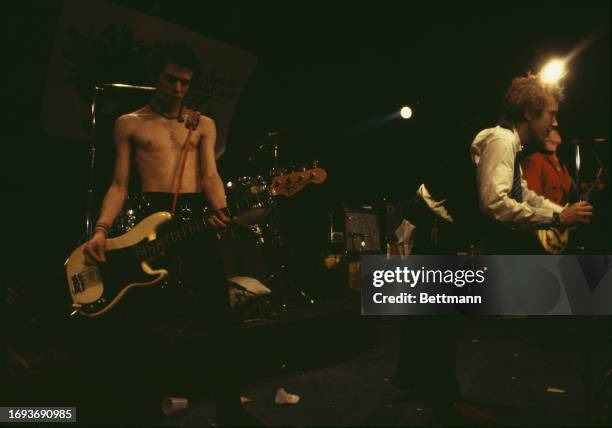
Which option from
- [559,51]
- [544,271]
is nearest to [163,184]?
[544,271]

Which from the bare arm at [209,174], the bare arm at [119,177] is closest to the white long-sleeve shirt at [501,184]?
the bare arm at [209,174]

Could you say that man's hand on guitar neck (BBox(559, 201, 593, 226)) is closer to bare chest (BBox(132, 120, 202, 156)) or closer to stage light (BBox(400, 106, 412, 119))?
bare chest (BBox(132, 120, 202, 156))

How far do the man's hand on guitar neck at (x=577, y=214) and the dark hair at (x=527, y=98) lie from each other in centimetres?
60

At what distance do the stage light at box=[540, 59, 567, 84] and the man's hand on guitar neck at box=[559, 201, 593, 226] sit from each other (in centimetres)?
471

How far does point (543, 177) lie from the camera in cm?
399

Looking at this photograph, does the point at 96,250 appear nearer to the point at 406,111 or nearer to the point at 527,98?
the point at 527,98

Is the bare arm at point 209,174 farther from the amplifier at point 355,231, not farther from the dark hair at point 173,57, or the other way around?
the amplifier at point 355,231

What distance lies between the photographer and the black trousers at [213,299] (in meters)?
2.21

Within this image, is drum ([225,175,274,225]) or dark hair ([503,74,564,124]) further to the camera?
dark hair ([503,74,564,124])

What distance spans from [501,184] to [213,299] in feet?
5.01

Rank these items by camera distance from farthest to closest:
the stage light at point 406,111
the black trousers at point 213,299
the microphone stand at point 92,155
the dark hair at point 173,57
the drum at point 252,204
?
1. the stage light at point 406,111
2. the microphone stand at point 92,155
3. the dark hair at point 173,57
4. the drum at point 252,204
5. the black trousers at point 213,299

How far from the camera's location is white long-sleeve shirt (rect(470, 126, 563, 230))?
2.25 meters

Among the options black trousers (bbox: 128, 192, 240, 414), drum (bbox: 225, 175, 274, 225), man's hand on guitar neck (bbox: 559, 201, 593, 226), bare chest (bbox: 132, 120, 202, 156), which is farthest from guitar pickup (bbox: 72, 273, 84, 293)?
man's hand on guitar neck (bbox: 559, 201, 593, 226)

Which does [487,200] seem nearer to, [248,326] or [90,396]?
[248,326]
